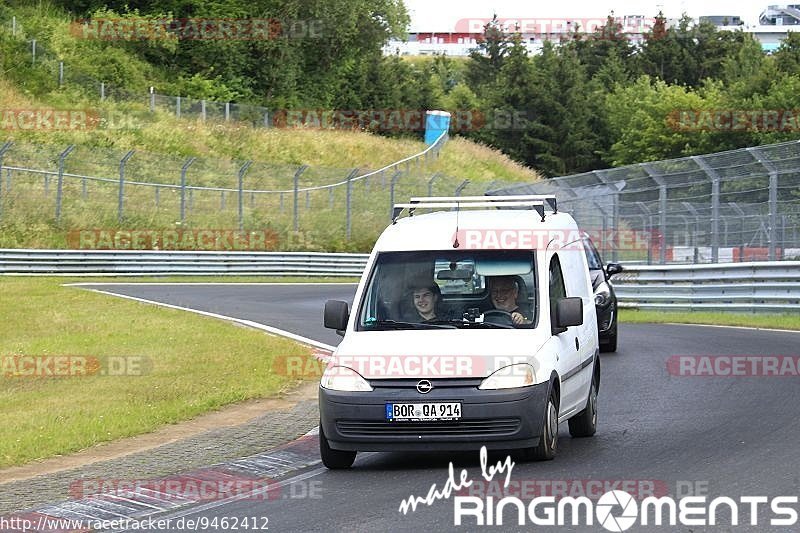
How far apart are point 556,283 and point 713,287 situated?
51.9 feet

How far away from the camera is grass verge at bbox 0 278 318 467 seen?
1209 centimetres

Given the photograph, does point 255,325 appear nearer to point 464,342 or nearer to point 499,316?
point 499,316

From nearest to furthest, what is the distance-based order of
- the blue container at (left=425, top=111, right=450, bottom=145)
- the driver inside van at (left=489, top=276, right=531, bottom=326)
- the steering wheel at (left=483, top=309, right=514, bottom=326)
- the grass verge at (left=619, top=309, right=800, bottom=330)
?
the steering wheel at (left=483, top=309, right=514, bottom=326) < the driver inside van at (left=489, top=276, right=531, bottom=326) < the grass verge at (left=619, top=309, right=800, bottom=330) < the blue container at (left=425, top=111, right=450, bottom=145)

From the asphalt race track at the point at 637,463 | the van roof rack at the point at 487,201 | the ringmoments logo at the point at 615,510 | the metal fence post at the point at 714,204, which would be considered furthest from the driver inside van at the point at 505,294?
the metal fence post at the point at 714,204

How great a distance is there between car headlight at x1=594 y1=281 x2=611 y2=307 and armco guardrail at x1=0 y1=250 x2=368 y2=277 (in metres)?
21.8

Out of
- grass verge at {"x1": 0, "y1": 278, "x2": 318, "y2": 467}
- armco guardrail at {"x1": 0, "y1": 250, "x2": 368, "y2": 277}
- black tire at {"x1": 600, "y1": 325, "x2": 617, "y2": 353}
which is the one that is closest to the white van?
grass verge at {"x1": 0, "y1": 278, "x2": 318, "y2": 467}

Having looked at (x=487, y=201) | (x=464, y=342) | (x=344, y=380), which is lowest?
(x=344, y=380)

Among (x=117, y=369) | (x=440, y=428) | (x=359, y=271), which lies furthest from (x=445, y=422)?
(x=359, y=271)

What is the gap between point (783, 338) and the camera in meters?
19.2

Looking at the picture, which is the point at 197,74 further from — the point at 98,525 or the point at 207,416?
the point at 98,525

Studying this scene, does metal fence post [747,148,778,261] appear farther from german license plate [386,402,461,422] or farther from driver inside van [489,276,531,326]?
german license plate [386,402,461,422]

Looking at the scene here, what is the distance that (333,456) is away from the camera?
380 inches

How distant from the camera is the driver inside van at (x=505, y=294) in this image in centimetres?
1021

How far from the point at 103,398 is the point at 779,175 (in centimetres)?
1447
